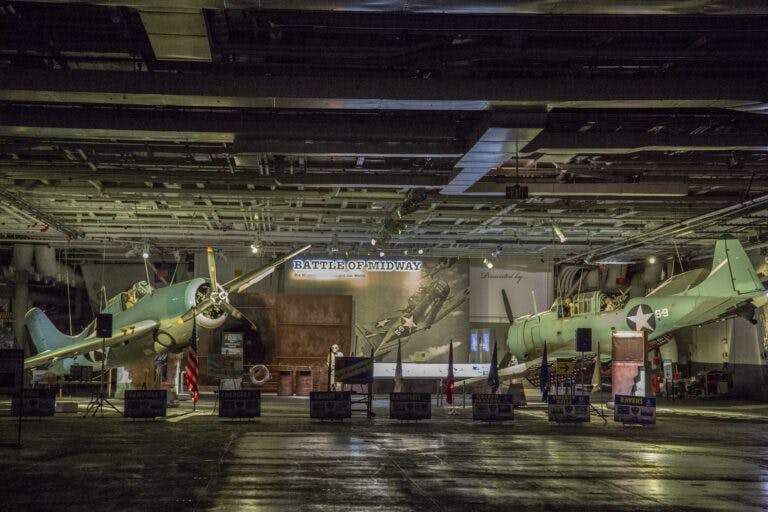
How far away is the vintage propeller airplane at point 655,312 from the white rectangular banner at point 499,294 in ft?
7.74

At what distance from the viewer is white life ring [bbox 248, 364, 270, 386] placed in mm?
38156

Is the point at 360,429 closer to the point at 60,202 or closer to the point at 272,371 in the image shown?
the point at 60,202

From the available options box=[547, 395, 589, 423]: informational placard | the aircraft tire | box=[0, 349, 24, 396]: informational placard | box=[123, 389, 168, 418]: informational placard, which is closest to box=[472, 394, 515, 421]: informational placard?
box=[547, 395, 589, 423]: informational placard

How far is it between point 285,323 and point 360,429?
18.4 meters

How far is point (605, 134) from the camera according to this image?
18.3 metres

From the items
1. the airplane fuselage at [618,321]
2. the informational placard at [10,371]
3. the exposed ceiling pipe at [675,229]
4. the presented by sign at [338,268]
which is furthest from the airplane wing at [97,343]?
the exposed ceiling pipe at [675,229]

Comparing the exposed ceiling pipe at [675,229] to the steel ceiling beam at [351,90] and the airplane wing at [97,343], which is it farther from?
the airplane wing at [97,343]

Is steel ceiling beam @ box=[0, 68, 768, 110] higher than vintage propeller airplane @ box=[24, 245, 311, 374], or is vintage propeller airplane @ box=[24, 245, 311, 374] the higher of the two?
steel ceiling beam @ box=[0, 68, 768, 110]

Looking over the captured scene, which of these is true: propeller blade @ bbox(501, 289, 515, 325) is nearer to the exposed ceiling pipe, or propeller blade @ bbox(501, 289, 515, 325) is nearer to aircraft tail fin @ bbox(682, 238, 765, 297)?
the exposed ceiling pipe

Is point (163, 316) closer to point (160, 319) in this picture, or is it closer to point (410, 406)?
point (160, 319)

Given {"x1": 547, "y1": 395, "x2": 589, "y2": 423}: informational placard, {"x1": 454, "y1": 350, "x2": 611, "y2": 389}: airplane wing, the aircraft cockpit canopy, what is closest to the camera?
{"x1": 547, "y1": 395, "x2": 589, "y2": 423}: informational placard

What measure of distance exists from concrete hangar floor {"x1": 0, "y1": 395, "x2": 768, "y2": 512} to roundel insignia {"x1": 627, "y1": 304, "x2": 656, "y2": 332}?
7.82m

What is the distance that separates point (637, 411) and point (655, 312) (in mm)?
8962

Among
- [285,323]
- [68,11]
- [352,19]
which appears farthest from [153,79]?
[285,323]
